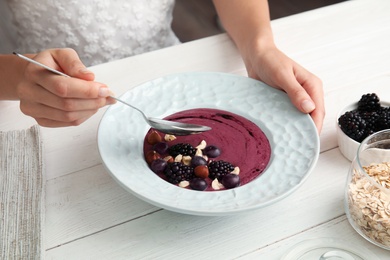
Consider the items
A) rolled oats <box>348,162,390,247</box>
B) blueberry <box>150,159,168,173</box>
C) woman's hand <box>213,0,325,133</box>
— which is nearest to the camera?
rolled oats <box>348,162,390,247</box>

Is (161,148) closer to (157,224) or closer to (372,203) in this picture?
(157,224)

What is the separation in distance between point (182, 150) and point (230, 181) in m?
0.10

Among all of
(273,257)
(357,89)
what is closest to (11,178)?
(273,257)

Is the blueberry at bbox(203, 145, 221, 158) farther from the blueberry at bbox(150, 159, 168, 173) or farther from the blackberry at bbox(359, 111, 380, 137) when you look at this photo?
the blackberry at bbox(359, 111, 380, 137)

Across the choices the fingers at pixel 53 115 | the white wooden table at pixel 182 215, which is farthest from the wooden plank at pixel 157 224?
the fingers at pixel 53 115

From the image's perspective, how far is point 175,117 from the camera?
0.91 meters

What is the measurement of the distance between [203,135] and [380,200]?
1.02ft

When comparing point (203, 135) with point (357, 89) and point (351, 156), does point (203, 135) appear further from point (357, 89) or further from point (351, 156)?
point (357, 89)

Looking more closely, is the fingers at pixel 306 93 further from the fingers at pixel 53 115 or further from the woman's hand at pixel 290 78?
the fingers at pixel 53 115

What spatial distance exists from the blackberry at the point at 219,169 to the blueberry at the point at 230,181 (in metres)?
0.01

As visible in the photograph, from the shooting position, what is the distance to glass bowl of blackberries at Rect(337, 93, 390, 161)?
0.83m

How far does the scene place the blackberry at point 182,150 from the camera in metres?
0.81

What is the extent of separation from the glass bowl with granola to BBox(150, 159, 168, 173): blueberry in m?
0.27

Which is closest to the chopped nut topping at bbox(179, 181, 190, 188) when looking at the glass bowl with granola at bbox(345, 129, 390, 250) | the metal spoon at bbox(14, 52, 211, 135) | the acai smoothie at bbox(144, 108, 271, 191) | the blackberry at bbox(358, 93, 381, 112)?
the acai smoothie at bbox(144, 108, 271, 191)
